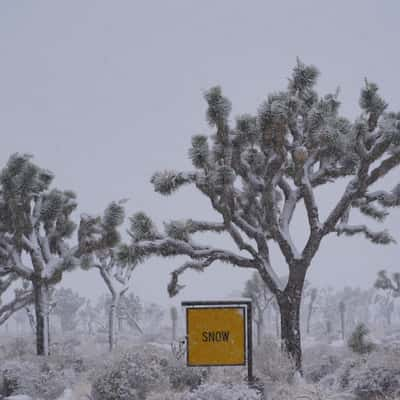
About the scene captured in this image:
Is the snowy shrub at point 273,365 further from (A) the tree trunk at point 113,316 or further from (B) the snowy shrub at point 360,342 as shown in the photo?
(A) the tree trunk at point 113,316

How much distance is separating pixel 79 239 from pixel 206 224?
3.86m

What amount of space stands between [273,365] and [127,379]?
2.68 meters

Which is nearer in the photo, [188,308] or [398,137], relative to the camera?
[188,308]

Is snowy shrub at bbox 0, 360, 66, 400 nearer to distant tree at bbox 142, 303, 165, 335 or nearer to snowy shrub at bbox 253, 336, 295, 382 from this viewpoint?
snowy shrub at bbox 253, 336, 295, 382

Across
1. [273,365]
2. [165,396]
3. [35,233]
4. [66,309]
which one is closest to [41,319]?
[35,233]

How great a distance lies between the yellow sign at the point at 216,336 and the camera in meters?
8.27

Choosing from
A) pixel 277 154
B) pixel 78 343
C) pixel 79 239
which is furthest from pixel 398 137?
pixel 78 343

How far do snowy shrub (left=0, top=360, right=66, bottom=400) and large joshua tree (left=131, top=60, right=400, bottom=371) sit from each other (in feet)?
10.8

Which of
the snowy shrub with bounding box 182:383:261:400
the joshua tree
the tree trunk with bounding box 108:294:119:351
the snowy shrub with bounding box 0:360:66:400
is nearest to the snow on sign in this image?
the snowy shrub with bounding box 182:383:261:400

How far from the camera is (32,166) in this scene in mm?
14633

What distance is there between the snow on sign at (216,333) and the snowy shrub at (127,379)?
2.24 meters

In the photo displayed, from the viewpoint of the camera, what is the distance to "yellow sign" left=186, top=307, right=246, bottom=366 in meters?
8.27

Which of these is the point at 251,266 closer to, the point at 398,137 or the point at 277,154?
the point at 277,154

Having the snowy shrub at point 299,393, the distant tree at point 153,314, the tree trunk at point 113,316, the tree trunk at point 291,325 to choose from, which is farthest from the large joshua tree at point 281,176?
the distant tree at point 153,314
